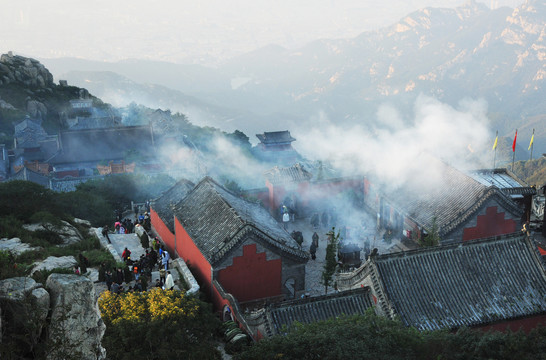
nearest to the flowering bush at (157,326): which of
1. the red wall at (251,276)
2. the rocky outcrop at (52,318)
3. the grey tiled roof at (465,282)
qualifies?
the rocky outcrop at (52,318)

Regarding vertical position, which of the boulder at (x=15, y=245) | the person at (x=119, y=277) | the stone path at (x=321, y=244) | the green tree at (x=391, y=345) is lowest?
the stone path at (x=321, y=244)

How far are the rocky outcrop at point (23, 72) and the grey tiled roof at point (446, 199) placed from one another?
61242 millimetres

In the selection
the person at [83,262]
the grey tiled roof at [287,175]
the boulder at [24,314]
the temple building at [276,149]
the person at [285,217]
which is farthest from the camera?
the temple building at [276,149]

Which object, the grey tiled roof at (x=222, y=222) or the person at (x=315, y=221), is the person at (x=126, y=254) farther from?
the person at (x=315, y=221)

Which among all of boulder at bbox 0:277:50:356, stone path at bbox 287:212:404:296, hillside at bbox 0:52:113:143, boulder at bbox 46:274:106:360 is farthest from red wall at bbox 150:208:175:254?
hillside at bbox 0:52:113:143

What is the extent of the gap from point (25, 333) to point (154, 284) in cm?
1397

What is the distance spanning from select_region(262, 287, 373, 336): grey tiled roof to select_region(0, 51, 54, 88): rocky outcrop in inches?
2697

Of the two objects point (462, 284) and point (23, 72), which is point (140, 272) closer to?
point (462, 284)

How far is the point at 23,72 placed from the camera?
80250 millimetres

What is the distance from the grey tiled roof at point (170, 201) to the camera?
31.5 m

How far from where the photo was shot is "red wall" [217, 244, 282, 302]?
81.6 ft

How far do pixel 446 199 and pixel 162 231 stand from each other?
15.9 meters

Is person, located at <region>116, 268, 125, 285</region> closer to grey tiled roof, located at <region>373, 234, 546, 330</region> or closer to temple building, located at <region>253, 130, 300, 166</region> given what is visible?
grey tiled roof, located at <region>373, 234, 546, 330</region>

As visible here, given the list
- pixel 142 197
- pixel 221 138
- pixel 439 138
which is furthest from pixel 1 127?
pixel 439 138
